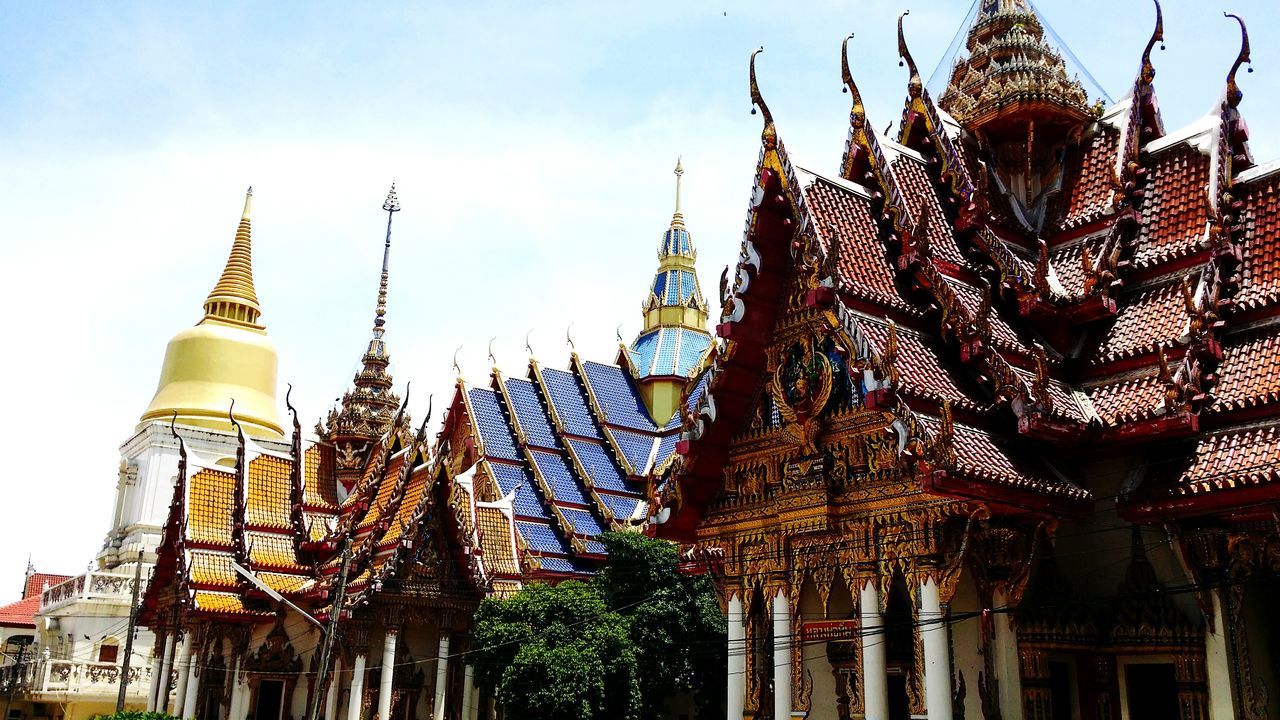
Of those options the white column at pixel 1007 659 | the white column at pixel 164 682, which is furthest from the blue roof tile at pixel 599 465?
the white column at pixel 1007 659

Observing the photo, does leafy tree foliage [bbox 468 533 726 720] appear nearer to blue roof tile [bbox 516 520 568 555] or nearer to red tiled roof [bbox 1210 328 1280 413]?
blue roof tile [bbox 516 520 568 555]

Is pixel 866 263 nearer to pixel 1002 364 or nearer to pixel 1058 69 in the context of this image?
pixel 1002 364

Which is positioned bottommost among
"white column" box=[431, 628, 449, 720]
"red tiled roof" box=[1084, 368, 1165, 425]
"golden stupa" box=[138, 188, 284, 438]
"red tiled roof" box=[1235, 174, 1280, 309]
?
"white column" box=[431, 628, 449, 720]

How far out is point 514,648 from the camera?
19.3 meters

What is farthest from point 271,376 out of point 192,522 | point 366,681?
point 366,681

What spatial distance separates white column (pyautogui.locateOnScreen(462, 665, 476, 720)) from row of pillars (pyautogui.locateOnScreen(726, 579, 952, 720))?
884cm

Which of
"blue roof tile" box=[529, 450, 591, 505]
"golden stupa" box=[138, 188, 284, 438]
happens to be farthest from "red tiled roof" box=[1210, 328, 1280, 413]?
"golden stupa" box=[138, 188, 284, 438]

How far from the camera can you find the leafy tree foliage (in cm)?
1834

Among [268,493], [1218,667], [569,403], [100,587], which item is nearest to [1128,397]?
[1218,667]

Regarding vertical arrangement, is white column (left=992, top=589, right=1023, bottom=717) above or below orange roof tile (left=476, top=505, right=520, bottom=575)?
below

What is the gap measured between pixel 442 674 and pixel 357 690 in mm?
1618

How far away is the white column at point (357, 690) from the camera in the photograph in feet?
65.4

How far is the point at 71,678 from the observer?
29.2 metres

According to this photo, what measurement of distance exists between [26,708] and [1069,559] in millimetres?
31246
